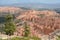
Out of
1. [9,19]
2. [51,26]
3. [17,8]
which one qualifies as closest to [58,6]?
[17,8]

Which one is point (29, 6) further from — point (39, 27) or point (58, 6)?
point (39, 27)

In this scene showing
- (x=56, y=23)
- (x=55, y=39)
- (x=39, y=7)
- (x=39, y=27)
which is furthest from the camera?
(x=39, y=7)

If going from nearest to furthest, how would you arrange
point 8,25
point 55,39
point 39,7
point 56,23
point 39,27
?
point 55,39 < point 8,25 < point 39,27 < point 56,23 < point 39,7

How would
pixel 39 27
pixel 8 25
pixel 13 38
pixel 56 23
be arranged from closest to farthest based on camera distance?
1. pixel 13 38
2. pixel 8 25
3. pixel 39 27
4. pixel 56 23

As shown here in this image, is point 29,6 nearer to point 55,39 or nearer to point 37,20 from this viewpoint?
point 37,20

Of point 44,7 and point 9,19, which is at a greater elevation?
point 9,19

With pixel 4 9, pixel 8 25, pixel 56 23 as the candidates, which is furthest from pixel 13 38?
pixel 4 9

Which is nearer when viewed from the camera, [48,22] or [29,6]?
[48,22]

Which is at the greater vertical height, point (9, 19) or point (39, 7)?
point (9, 19)

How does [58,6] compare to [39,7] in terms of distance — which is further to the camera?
[39,7]
